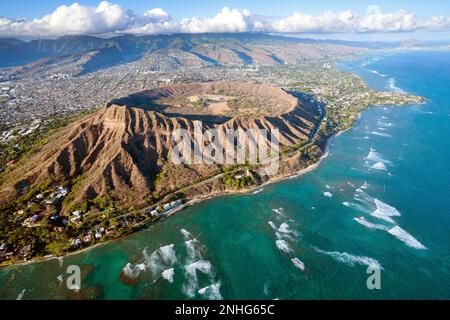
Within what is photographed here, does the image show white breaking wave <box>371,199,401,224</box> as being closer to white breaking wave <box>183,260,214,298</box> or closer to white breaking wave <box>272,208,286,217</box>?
white breaking wave <box>272,208,286,217</box>

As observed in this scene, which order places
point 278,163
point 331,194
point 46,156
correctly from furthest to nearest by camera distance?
point 278,163
point 46,156
point 331,194

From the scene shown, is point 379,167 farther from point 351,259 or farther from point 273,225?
point 351,259

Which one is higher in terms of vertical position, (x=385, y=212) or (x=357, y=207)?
(x=385, y=212)

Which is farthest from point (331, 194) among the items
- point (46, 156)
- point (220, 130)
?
point (46, 156)

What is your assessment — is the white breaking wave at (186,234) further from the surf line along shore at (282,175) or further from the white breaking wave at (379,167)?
the white breaking wave at (379,167)

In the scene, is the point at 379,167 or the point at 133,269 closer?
the point at 133,269

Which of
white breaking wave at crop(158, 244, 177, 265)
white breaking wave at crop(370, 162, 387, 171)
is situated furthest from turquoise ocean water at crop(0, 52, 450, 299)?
white breaking wave at crop(370, 162, 387, 171)

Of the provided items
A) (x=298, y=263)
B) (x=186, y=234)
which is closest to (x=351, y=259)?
(x=298, y=263)
